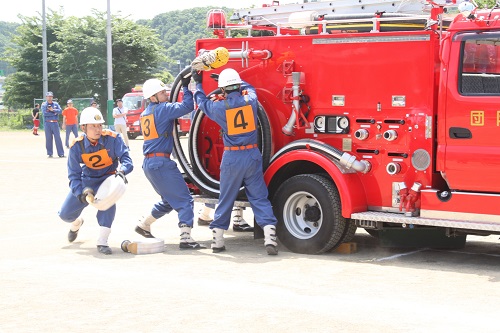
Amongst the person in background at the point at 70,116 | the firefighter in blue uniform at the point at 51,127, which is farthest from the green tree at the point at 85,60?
the firefighter in blue uniform at the point at 51,127

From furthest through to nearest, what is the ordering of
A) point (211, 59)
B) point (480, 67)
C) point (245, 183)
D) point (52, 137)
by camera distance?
point (52, 137), point (211, 59), point (245, 183), point (480, 67)

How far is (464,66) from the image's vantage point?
930 centimetres

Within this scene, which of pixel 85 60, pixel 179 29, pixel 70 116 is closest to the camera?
pixel 70 116

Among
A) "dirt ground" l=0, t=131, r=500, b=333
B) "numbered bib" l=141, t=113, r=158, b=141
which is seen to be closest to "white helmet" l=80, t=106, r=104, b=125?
"numbered bib" l=141, t=113, r=158, b=141

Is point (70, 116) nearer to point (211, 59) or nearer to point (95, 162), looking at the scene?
point (95, 162)

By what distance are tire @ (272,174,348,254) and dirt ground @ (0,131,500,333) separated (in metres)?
0.20

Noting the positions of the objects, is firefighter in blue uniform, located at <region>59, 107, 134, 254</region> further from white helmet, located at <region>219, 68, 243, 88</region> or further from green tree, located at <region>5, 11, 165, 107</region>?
green tree, located at <region>5, 11, 165, 107</region>

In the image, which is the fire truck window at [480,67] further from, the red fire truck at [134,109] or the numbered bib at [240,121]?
the red fire truck at [134,109]

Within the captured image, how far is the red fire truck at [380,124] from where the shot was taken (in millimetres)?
9219

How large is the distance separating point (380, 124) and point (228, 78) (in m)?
1.79

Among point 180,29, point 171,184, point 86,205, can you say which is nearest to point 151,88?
point 171,184

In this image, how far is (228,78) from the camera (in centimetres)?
1032

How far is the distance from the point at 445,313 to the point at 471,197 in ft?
7.44

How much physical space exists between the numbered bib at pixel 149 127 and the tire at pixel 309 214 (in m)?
1.65
